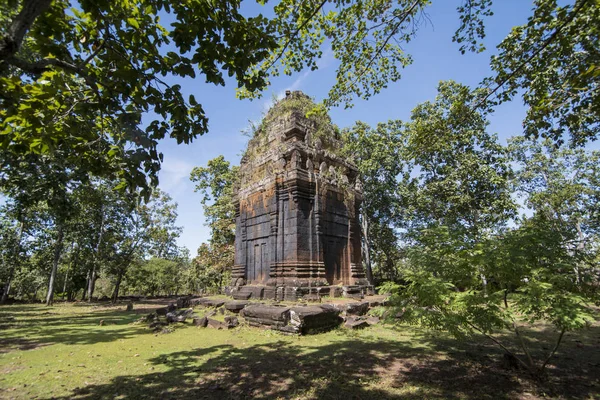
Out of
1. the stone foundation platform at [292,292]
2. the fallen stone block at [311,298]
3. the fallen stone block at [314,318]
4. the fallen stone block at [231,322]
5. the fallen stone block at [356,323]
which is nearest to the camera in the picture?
Result: the fallen stone block at [314,318]

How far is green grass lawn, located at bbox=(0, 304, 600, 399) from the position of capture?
12.1 ft

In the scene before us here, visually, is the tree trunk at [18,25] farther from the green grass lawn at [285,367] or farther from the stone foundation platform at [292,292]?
the stone foundation platform at [292,292]

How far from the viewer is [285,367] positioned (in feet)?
15.4

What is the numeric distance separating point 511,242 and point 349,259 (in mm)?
8061

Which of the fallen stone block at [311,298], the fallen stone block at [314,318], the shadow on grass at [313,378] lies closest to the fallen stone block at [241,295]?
the fallen stone block at [311,298]

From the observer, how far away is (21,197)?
714 centimetres

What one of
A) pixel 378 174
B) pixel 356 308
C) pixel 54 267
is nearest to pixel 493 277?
pixel 356 308

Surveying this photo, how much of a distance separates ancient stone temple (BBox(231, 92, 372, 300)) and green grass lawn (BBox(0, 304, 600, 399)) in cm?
320

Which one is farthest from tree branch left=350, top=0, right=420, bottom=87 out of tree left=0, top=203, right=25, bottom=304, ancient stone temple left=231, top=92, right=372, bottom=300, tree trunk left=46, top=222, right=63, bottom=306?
tree left=0, top=203, right=25, bottom=304

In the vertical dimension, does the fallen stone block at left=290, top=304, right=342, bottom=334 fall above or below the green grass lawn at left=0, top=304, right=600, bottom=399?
above

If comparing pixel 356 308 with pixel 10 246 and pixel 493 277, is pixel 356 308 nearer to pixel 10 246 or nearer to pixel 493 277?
pixel 493 277

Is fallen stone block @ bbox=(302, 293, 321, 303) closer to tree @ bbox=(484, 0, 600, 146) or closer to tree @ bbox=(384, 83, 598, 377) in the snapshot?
tree @ bbox=(384, 83, 598, 377)

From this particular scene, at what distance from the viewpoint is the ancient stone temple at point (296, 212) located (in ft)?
33.7

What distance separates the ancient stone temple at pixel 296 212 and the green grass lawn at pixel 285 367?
320 centimetres
